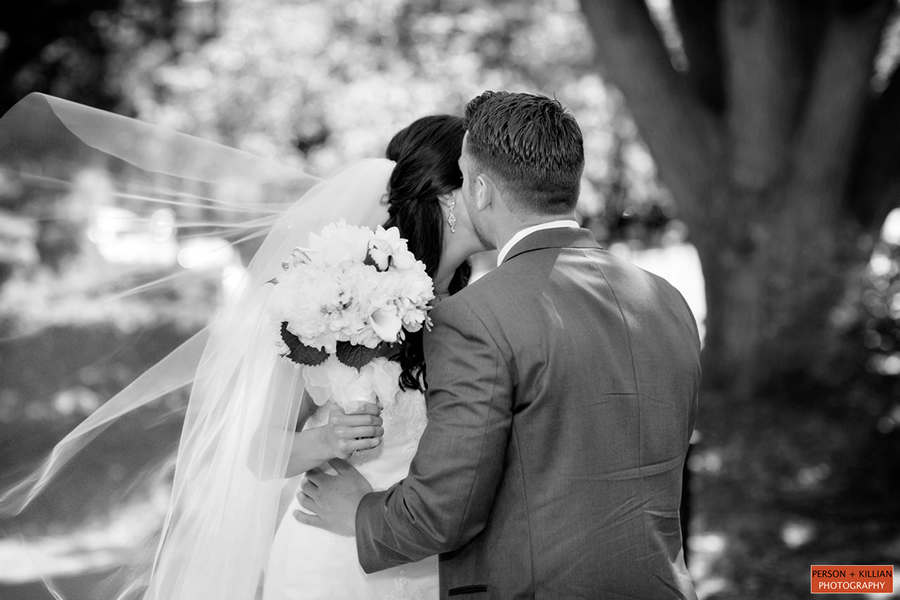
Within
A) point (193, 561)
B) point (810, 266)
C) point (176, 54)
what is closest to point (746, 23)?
point (810, 266)

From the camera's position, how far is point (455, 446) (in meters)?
2.15

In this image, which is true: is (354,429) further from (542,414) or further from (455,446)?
(542,414)

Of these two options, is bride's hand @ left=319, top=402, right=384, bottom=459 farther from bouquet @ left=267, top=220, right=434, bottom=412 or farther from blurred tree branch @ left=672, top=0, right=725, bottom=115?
blurred tree branch @ left=672, top=0, right=725, bottom=115

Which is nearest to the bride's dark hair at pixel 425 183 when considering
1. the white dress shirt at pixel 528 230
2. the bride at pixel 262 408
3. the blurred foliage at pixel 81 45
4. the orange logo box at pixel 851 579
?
the bride at pixel 262 408

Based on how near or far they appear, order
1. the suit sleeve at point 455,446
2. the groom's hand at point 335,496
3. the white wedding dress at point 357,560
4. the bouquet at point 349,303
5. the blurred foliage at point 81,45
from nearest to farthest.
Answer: the suit sleeve at point 455,446 < the bouquet at point 349,303 < the groom's hand at point 335,496 < the white wedding dress at point 357,560 < the blurred foliage at point 81,45

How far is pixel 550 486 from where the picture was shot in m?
2.22

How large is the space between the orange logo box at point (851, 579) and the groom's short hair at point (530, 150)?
13.3 feet

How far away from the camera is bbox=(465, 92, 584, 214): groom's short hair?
2297mm

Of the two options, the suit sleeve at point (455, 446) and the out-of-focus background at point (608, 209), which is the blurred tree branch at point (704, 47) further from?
the suit sleeve at point (455, 446)

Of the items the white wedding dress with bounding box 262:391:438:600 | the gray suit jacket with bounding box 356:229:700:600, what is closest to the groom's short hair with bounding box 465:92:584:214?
the gray suit jacket with bounding box 356:229:700:600

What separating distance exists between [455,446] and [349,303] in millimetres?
487

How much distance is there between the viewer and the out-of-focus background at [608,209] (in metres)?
2.97

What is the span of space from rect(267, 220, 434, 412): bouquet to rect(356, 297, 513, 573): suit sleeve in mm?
127

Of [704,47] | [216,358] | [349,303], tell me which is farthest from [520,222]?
[704,47]
